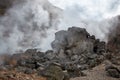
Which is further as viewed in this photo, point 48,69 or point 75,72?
point 75,72

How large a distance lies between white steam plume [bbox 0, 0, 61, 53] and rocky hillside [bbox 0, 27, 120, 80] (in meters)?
8.22

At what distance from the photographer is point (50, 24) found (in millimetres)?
62500

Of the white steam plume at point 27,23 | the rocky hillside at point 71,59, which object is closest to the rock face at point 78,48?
the rocky hillside at point 71,59

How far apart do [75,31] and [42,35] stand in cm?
1246

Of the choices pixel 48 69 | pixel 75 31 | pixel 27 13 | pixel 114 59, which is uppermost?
pixel 27 13

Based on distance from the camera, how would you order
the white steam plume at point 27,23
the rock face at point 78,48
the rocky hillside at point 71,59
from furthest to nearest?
the white steam plume at point 27,23 → the rock face at point 78,48 → the rocky hillside at point 71,59

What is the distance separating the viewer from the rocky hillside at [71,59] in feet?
111

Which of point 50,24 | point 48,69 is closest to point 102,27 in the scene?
point 50,24

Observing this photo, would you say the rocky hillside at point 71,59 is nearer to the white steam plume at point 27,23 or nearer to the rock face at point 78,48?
the rock face at point 78,48

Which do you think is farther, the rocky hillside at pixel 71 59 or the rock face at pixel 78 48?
the rock face at pixel 78 48

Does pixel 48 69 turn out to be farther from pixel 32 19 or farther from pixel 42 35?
pixel 32 19

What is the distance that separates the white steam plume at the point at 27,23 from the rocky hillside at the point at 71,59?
8.22 m

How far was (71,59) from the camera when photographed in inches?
1646

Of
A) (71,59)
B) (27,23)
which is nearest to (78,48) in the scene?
(71,59)
